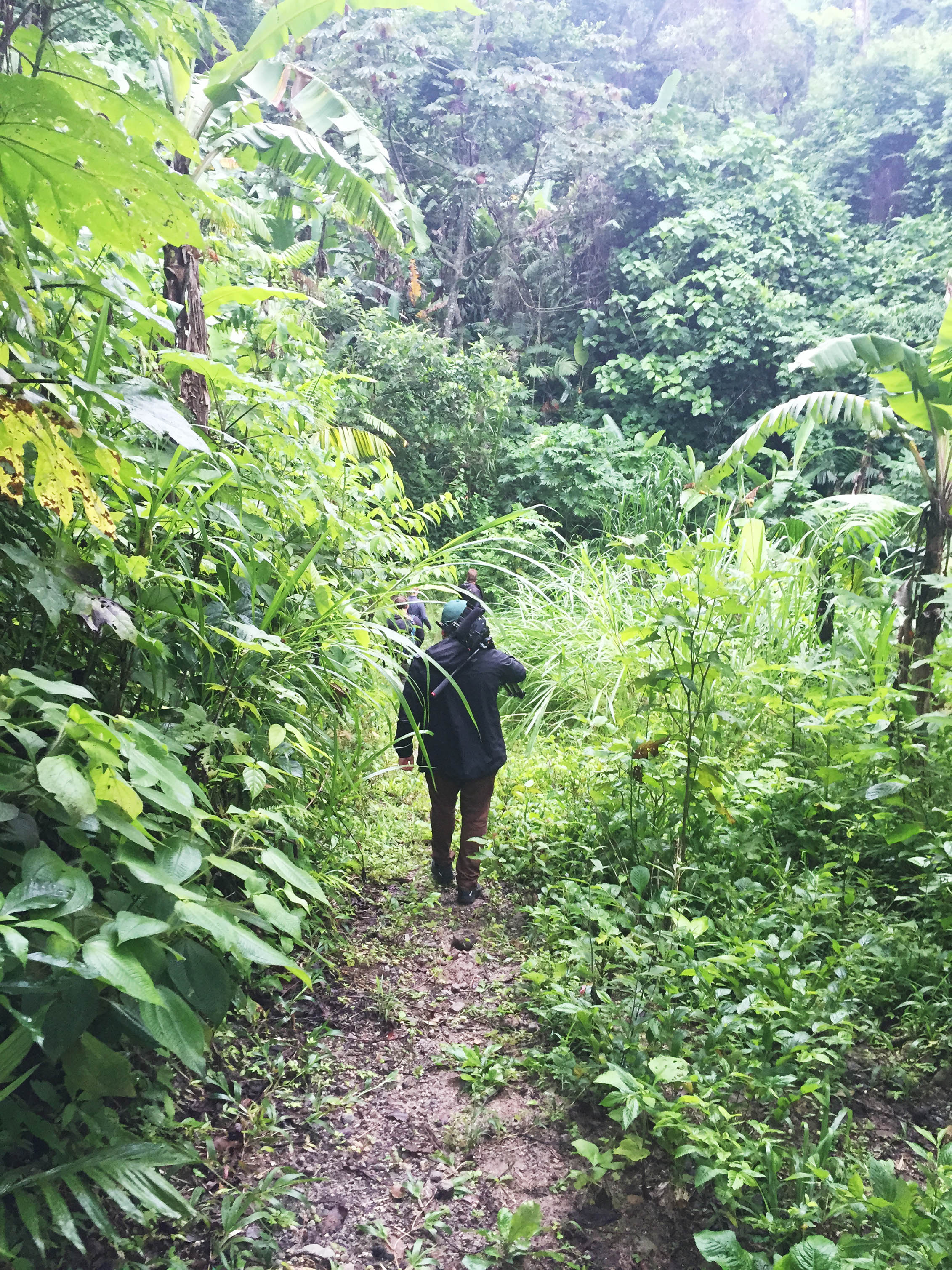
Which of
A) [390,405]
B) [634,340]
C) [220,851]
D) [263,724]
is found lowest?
[220,851]

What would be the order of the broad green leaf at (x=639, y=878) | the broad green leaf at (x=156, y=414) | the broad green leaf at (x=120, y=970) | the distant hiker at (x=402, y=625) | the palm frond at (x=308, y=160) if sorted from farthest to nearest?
the palm frond at (x=308, y=160) < the distant hiker at (x=402, y=625) < the broad green leaf at (x=639, y=878) < the broad green leaf at (x=156, y=414) < the broad green leaf at (x=120, y=970)

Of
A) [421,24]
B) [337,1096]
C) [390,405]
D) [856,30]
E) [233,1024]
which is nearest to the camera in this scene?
[337,1096]

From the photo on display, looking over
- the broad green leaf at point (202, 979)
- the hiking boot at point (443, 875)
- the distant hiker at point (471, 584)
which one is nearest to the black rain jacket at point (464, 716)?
the hiking boot at point (443, 875)

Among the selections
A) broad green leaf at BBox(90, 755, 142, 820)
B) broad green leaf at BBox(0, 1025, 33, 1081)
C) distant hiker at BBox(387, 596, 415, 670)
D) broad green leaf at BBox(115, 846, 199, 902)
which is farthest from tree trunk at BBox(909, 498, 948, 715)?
broad green leaf at BBox(0, 1025, 33, 1081)

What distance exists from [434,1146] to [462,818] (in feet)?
5.71

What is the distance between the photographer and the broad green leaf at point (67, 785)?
1277 mm

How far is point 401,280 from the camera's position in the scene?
49.2 ft

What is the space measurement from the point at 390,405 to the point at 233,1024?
1011 cm

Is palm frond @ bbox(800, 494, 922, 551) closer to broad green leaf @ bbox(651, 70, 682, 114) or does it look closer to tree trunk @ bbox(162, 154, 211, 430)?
tree trunk @ bbox(162, 154, 211, 430)

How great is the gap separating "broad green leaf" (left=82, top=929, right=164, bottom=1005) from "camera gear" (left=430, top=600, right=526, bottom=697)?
99.8 inches

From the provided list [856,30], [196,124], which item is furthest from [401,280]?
[856,30]

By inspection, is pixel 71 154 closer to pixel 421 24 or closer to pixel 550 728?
pixel 550 728

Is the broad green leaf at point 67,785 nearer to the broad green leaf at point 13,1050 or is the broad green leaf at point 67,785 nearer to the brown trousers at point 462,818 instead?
the broad green leaf at point 13,1050

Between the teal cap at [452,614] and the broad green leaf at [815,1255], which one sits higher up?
the teal cap at [452,614]
